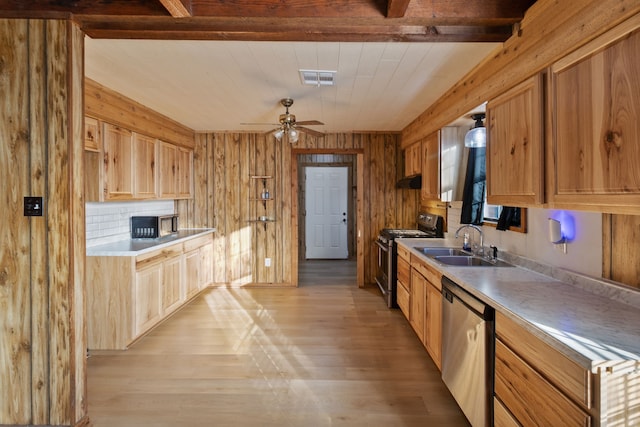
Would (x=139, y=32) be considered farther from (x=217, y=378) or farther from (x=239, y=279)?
(x=239, y=279)

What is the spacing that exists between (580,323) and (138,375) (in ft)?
9.52

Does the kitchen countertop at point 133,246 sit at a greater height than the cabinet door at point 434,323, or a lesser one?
greater

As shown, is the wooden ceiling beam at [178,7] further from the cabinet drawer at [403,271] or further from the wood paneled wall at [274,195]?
the wood paneled wall at [274,195]

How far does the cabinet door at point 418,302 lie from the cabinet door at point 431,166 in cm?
97

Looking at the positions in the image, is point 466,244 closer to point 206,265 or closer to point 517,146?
point 517,146

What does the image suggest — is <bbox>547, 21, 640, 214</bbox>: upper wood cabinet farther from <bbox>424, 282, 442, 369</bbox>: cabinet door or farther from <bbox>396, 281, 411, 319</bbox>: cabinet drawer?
<bbox>396, 281, 411, 319</bbox>: cabinet drawer

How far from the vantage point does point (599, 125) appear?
4.48 ft

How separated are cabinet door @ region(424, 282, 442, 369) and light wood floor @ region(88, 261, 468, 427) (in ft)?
0.60

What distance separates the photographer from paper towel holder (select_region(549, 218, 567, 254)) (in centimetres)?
198

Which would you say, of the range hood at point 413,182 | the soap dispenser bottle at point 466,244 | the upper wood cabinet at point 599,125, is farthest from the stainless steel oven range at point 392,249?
the upper wood cabinet at point 599,125

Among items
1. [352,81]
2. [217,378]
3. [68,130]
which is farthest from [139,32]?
[217,378]

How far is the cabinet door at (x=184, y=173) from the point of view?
464 centimetres

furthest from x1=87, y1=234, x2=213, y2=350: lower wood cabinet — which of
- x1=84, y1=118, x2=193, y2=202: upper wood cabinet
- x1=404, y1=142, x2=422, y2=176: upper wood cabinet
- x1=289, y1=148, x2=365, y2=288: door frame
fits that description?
x1=404, y1=142, x2=422, y2=176: upper wood cabinet

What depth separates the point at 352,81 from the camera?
9.45ft
